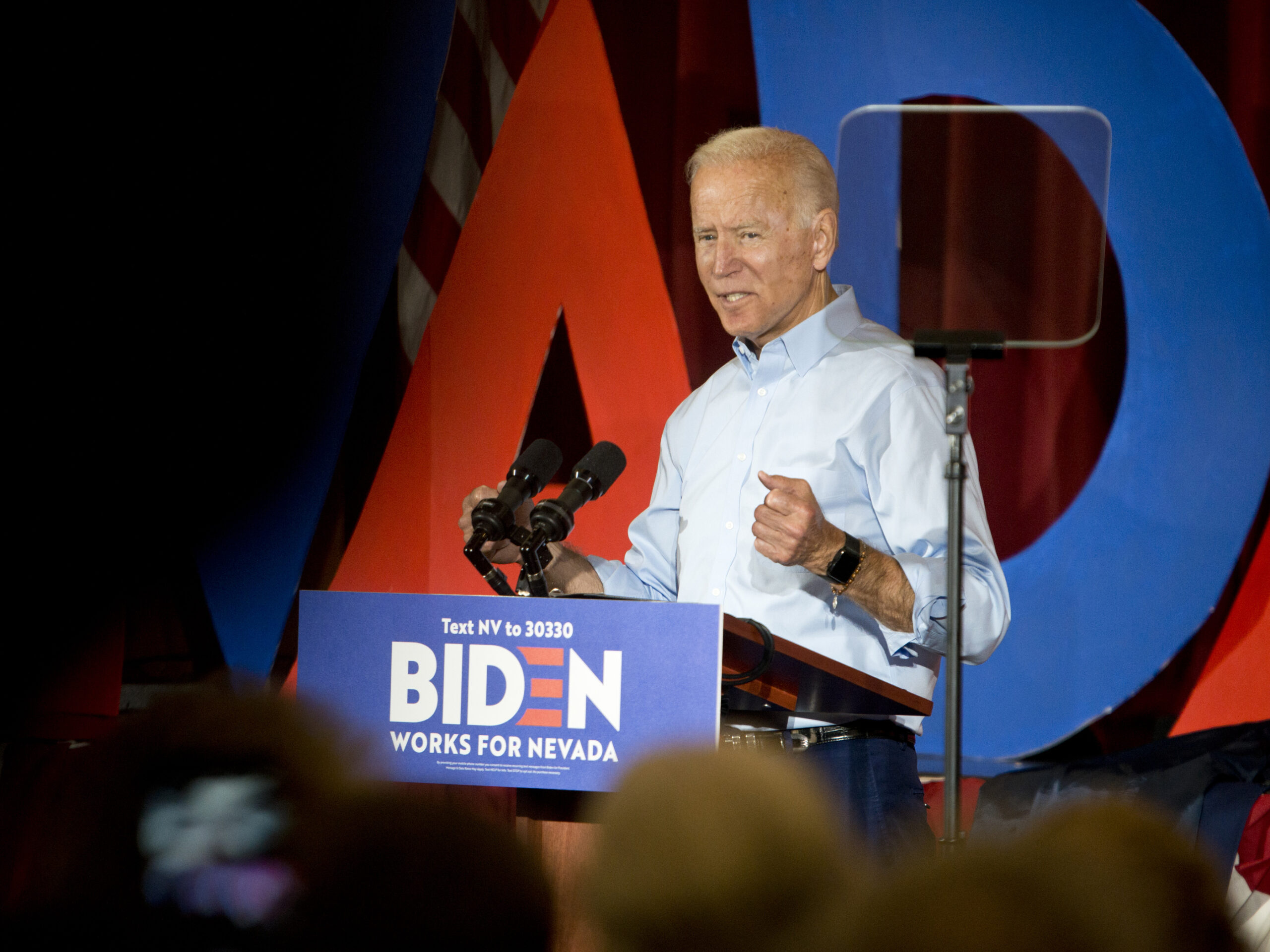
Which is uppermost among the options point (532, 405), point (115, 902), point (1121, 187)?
point (1121, 187)

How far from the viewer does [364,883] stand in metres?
0.42

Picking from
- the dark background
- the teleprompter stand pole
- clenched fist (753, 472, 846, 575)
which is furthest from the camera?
the dark background

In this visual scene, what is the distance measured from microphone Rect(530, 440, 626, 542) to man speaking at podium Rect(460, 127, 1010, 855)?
14 cm

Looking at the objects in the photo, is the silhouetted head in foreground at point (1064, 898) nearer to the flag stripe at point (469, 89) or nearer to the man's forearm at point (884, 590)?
the man's forearm at point (884, 590)

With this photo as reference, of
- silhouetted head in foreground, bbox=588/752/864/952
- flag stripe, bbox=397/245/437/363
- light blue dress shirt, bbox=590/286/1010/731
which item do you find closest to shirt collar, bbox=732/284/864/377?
light blue dress shirt, bbox=590/286/1010/731

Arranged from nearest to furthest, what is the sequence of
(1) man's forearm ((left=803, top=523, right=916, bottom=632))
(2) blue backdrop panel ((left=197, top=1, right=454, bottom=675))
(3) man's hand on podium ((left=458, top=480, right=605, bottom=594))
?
(1) man's forearm ((left=803, top=523, right=916, bottom=632)), (3) man's hand on podium ((left=458, top=480, right=605, bottom=594)), (2) blue backdrop panel ((left=197, top=1, right=454, bottom=675))

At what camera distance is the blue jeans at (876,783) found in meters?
1.65

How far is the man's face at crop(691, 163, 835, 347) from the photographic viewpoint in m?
2.14

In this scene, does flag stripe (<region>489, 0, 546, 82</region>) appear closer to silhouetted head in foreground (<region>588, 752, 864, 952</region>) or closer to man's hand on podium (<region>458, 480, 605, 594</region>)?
man's hand on podium (<region>458, 480, 605, 594</region>)

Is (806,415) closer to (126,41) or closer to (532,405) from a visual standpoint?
(532,405)

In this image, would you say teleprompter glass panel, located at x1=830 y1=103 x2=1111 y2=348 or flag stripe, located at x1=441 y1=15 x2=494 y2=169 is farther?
flag stripe, located at x1=441 y1=15 x2=494 y2=169

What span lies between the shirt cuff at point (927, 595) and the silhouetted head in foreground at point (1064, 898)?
3.97 ft

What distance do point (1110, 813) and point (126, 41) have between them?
338 centimetres

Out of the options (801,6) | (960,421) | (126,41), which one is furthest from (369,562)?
(960,421)
